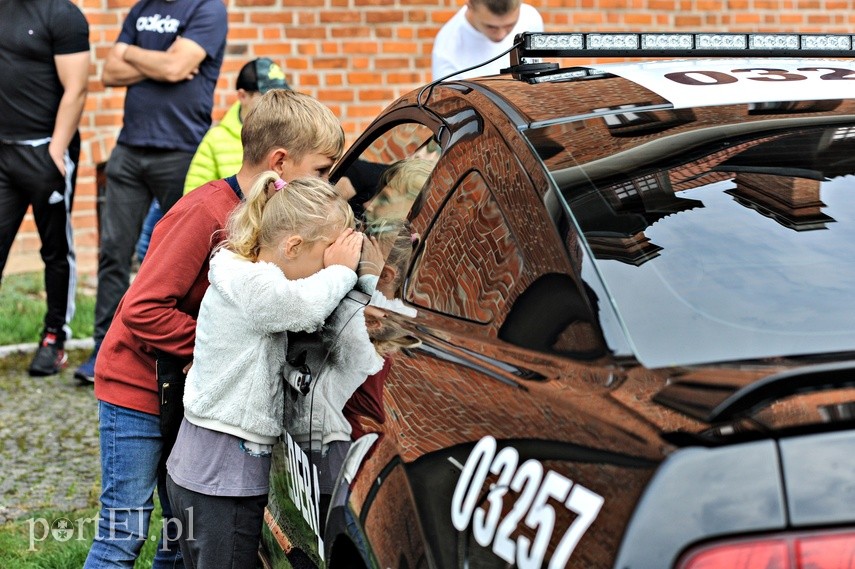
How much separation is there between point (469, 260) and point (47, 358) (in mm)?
4660

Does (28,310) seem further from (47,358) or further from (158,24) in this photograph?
(158,24)

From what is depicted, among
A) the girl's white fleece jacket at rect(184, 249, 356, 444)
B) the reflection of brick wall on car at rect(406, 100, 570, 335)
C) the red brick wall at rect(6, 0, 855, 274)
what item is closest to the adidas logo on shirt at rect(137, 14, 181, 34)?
the red brick wall at rect(6, 0, 855, 274)

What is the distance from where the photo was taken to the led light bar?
8.59ft

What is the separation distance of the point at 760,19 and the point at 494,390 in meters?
7.69

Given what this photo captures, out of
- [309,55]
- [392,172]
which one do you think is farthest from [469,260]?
[309,55]

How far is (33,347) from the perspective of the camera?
680 cm

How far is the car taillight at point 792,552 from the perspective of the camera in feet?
4.41

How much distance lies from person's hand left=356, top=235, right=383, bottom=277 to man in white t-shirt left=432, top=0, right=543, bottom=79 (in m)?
2.76

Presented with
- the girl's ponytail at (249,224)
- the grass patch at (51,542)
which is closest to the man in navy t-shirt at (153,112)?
the grass patch at (51,542)

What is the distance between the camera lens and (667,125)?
2.18 metres

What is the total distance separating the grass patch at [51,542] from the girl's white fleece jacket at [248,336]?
1.38 meters

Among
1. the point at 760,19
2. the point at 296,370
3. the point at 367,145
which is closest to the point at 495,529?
the point at 296,370

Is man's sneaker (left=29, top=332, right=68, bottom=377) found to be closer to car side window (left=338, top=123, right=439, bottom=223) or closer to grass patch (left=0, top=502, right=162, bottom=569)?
grass patch (left=0, top=502, right=162, bottom=569)

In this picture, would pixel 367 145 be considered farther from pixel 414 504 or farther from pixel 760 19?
pixel 760 19
